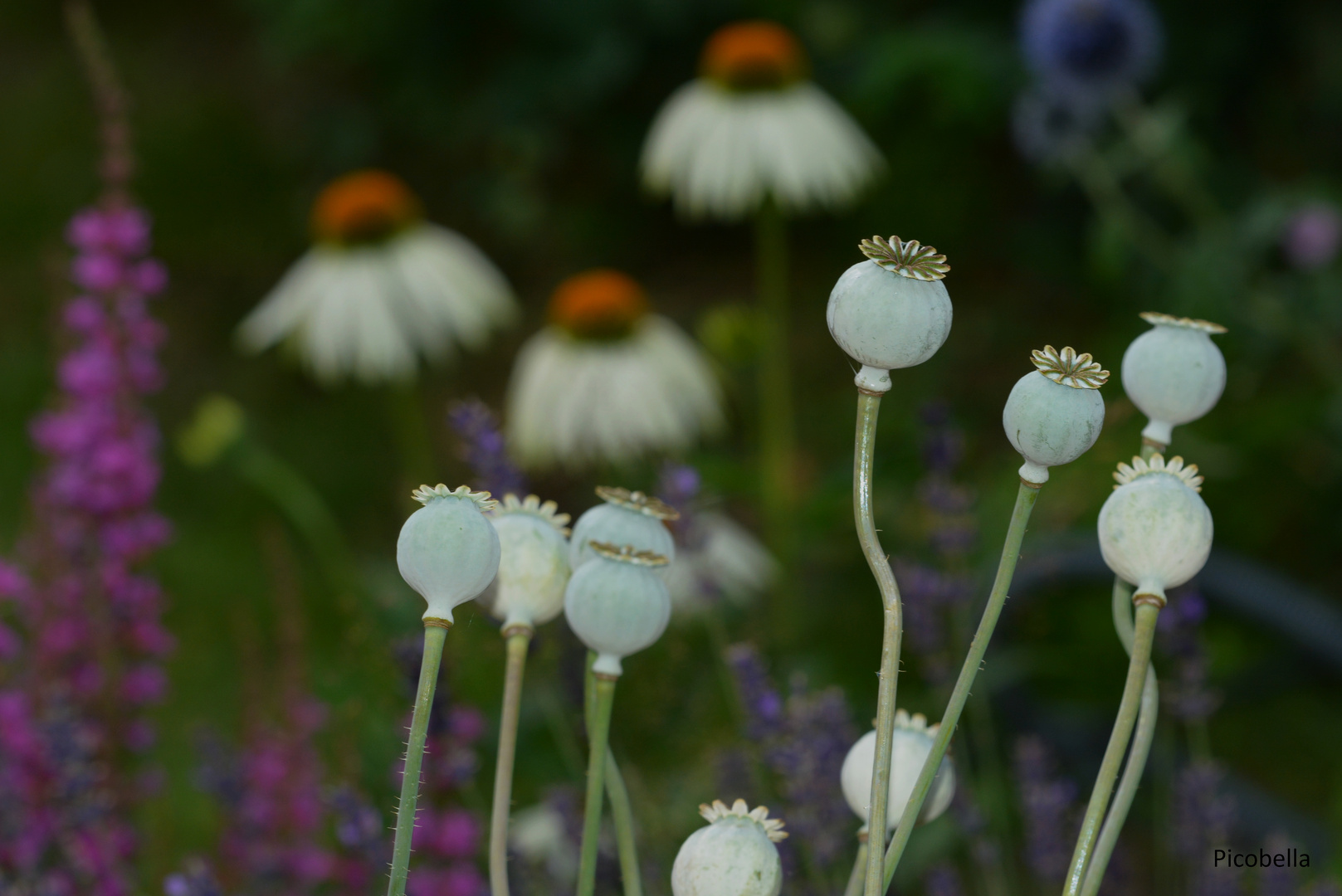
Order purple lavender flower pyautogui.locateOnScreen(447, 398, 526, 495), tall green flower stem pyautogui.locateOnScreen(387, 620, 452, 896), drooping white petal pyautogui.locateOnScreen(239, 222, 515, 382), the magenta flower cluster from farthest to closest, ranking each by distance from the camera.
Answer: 1. drooping white petal pyautogui.locateOnScreen(239, 222, 515, 382)
2. the magenta flower cluster
3. purple lavender flower pyautogui.locateOnScreen(447, 398, 526, 495)
4. tall green flower stem pyautogui.locateOnScreen(387, 620, 452, 896)

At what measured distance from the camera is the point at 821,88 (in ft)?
8.92

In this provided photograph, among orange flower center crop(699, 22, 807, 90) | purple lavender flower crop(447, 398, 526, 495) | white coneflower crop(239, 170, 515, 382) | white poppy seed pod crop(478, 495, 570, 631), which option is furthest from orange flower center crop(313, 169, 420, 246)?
white poppy seed pod crop(478, 495, 570, 631)

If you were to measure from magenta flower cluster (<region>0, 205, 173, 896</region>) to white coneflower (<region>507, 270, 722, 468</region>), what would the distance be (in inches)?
27.1

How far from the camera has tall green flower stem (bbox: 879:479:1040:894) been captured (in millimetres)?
333

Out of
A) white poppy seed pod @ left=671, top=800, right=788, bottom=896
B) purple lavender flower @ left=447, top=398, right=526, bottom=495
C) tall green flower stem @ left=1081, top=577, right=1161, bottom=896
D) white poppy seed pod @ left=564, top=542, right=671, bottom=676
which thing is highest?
purple lavender flower @ left=447, top=398, right=526, bottom=495

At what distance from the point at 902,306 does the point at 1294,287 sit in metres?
1.91

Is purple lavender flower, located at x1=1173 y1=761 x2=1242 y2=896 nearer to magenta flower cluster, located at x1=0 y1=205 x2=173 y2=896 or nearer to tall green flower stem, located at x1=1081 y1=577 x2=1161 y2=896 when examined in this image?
tall green flower stem, located at x1=1081 y1=577 x2=1161 y2=896

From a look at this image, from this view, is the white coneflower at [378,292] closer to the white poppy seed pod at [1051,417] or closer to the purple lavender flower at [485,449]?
the purple lavender flower at [485,449]

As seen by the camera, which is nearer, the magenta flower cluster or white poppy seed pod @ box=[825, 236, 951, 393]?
white poppy seed pod @ box=[825, 236, 951, 393]

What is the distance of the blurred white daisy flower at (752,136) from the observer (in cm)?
167

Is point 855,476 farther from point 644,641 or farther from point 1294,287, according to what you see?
point 1294,287

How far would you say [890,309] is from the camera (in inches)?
13.3

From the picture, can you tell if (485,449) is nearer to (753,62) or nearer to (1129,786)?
(1129,786)

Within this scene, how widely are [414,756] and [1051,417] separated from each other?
0.18 metres
